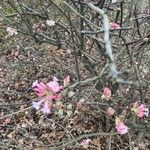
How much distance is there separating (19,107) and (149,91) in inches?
53.5

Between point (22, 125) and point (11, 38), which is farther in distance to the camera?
point (11, 38)

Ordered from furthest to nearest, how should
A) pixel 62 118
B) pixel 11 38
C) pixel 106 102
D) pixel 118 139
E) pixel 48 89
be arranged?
pixel 11 38 → pixel 62 118 → pixel 118 139 → pixel 106 102 → pixel 48 89

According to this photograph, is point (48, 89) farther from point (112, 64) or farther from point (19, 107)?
point (19, 107)

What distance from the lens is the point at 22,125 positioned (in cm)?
429

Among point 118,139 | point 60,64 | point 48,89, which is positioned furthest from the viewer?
point 60,64

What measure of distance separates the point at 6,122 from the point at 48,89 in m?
2.27

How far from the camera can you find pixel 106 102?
3.45m

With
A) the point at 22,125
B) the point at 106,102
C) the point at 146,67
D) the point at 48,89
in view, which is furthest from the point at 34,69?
the point at 48,89

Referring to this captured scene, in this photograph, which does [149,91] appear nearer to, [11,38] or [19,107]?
[19,107]

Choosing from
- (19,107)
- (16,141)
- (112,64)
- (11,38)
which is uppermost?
(11,38)

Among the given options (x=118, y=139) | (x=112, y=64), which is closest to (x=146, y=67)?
(x=118, y=139)

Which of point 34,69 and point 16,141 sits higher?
point 34,69

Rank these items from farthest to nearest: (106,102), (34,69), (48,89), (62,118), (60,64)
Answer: (34,69) → (60,64) → (62,118) → (106,102) → (48,89)

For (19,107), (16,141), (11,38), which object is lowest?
(16,141)
